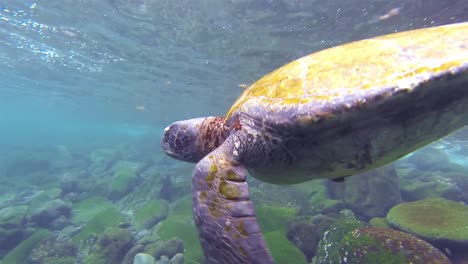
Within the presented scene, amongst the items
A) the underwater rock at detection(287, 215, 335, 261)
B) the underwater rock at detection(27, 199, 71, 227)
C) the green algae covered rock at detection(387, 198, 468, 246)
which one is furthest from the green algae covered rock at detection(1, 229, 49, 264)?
the green algae covered rock at detection(387, 198, 468, 246)

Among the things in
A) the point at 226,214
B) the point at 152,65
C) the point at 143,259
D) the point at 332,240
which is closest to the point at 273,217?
the point at 332,240

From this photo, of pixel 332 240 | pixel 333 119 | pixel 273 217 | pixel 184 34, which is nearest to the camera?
pixel 333 119

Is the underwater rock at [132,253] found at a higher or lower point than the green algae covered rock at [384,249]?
lower

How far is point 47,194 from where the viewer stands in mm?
14289

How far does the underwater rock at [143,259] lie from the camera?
6.31 meters

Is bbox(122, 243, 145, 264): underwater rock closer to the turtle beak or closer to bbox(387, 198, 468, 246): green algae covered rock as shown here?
the turtle beak

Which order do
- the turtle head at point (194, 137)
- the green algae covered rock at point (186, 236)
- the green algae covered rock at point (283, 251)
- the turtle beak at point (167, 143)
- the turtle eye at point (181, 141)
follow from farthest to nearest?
the green algae covered rock at point (186, 236), the green algae covered rock at point (283, 251), the turtle beak at point (167, 143), the turtle eye at point (181, 141), the turtle head at point (194, 137)

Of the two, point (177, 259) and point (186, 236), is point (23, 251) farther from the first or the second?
point (177, 259)

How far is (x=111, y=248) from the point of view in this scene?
287 inches

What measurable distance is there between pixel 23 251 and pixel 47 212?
10.7 feet

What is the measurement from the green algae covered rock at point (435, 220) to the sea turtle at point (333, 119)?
11.2ft

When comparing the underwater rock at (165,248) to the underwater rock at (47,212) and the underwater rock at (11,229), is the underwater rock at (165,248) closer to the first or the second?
the underwater rock at (11,229)

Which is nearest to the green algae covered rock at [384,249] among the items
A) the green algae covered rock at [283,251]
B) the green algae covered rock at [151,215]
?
the green algae covered rock at [283,251]

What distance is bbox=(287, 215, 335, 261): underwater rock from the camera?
19.4 feet
